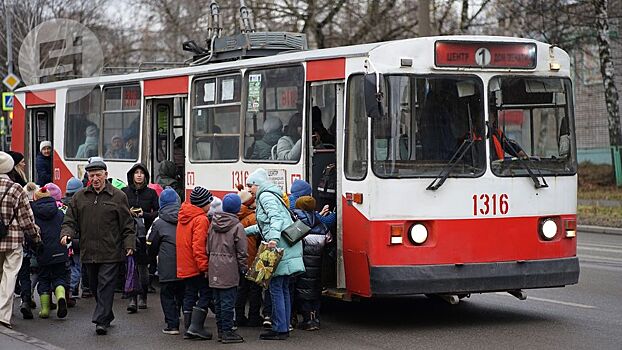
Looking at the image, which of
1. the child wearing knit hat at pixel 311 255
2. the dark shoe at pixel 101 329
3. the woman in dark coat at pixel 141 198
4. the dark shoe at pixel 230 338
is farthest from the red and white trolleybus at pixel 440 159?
the dark shoe at pixel 101 329

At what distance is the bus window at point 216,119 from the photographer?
13.6 meters

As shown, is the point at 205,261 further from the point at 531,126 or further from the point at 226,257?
the point at 531,126

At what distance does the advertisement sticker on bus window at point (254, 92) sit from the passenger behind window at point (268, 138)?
310 millimetres

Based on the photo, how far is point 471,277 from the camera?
11008 mm

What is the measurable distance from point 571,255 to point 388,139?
94.7 inches

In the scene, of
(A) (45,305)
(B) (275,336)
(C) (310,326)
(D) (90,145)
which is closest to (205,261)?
(B) (275,336)

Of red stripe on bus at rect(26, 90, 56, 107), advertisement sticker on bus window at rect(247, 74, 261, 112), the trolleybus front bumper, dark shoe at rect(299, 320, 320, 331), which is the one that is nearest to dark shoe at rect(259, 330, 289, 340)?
dark shoe at rect(299, 320, 320, 331)

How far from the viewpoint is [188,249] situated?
1075 cm

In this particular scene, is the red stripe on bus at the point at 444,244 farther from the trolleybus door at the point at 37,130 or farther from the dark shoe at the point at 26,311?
the trolleybus door at the point at 37,130

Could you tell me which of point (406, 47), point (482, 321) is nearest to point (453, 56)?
point (406, 47)

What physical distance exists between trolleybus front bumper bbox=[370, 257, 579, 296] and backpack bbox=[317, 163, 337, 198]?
4.18 feet

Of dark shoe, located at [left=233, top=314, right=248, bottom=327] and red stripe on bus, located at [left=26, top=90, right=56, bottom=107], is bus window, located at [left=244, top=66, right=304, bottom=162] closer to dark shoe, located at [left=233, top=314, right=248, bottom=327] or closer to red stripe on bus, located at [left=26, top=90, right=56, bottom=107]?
dark shoe, located at [left=233, top=314, right=248, bottom=327]

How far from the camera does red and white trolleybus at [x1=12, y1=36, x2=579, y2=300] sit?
10844 millimetres

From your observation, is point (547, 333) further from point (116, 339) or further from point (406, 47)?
point (116, 339)
